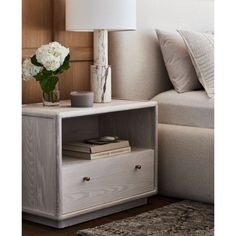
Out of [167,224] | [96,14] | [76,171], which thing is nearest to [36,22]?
[96,14]

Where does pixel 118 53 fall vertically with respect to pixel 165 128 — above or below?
above

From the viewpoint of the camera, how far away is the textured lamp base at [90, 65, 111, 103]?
2959 mm

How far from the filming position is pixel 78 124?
3146mm

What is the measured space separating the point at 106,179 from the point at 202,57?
91cm

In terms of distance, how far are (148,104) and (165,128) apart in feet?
0.91

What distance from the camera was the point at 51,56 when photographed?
263 cm

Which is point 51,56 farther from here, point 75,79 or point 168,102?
point 168,102

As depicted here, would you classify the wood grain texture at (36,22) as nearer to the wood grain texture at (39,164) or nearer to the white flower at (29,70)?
the white flower at (29,70)

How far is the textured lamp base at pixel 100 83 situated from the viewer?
2959mm
